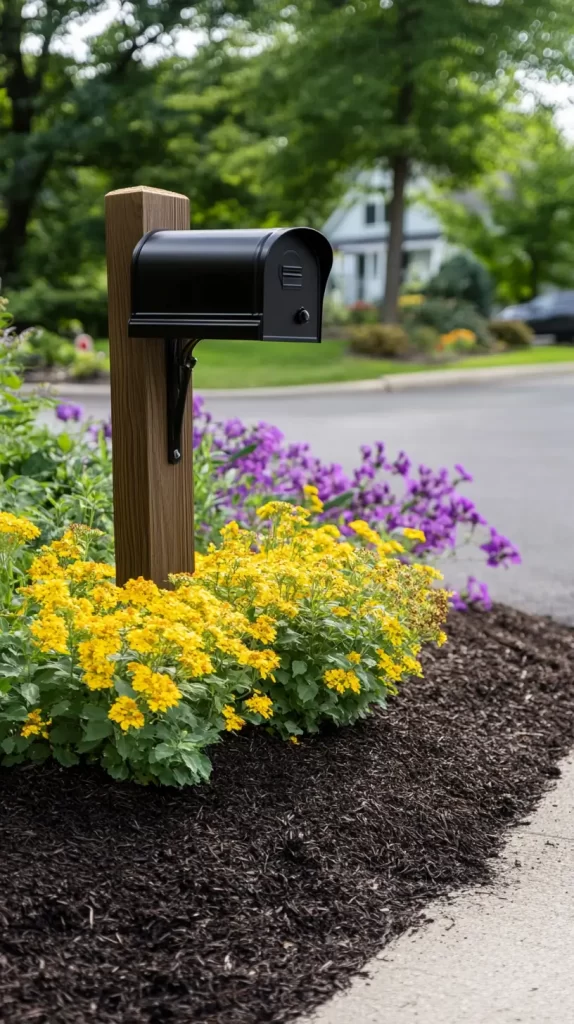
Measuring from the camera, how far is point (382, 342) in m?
21.4

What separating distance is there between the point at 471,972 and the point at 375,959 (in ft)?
0.68

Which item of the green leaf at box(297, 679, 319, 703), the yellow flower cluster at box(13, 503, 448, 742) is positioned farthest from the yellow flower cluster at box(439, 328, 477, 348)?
the green leaf at box(297, 679, 319, 703)

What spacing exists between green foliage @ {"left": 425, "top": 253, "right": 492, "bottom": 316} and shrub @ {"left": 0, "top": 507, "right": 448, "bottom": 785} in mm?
24122

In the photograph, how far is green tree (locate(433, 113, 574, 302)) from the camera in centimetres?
3628

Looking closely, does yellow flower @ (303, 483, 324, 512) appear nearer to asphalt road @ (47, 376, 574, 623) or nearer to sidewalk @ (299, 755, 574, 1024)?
asphalt road @ (47, 376, 574, 623)

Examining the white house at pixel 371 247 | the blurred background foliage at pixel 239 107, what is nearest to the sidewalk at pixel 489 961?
the blurred background foliage at pixel 239 107

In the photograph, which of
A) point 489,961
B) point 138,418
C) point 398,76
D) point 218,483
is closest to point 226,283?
point 138,418

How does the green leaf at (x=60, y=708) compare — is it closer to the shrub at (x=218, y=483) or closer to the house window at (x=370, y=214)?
the shrub at (x=218, y=483)

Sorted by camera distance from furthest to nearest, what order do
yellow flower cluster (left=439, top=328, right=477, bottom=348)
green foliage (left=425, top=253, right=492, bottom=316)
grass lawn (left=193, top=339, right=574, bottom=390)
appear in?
green foliage (left=425, top=253, right=492, bottom=316)
yellow flower cluster (left=439, top=328, right=477, bottom=348)
grass lawn (left=193, top=339, right=574, bottom=390)

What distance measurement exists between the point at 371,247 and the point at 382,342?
1200 inches

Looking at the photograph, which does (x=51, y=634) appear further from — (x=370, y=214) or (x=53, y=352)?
(x=370, y=214)

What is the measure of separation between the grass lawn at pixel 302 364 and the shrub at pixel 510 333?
683 millimetres

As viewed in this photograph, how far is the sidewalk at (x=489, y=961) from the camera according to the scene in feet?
7.34

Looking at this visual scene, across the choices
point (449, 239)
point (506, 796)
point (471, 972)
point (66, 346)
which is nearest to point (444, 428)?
point (66, 346)
